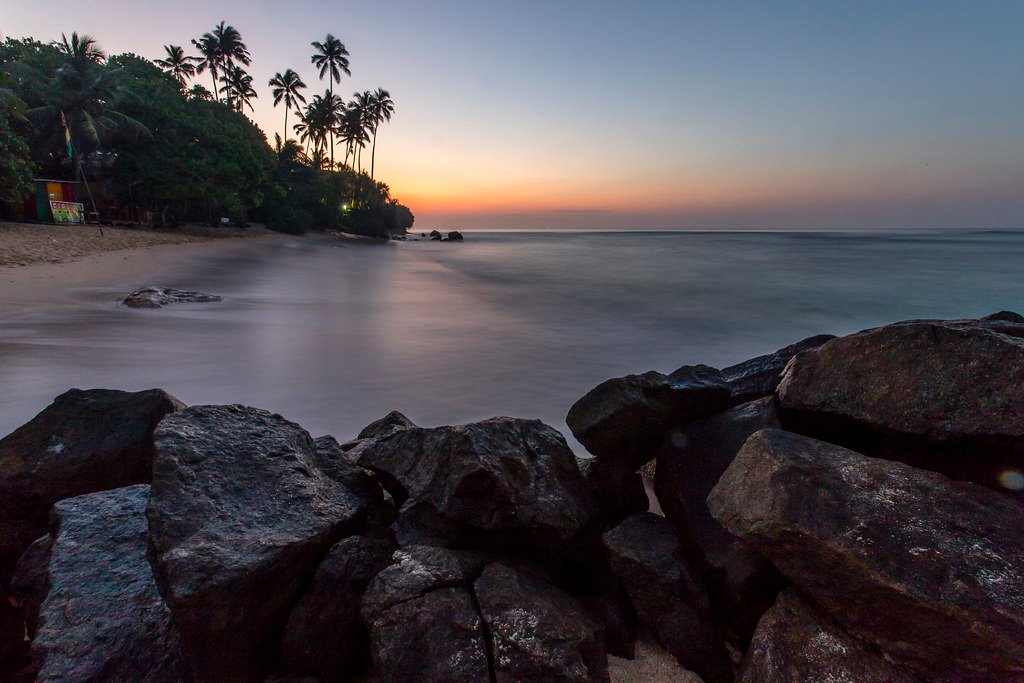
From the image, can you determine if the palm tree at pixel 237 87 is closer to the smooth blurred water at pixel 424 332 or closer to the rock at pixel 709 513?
the smooth blurred water at pixel 424 332

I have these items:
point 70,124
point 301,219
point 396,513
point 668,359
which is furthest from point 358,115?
point 396,513

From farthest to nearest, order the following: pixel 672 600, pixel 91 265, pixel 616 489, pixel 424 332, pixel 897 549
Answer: pixel 91 265, pixel 424 332, pixel 616 489, pixel 672 600, pixel 897 549

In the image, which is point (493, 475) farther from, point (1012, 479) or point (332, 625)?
point (1012, 479)

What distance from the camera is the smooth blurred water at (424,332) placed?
28.3ft

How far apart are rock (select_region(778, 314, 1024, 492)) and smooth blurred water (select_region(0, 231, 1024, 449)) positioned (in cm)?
480

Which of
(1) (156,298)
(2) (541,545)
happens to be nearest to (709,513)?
(2) (541,545)

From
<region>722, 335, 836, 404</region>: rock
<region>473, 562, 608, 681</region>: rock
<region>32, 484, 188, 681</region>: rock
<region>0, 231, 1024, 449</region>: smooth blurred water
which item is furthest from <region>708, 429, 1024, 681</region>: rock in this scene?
<region>0, 231, 1024, 449</region>: smooth blurred water

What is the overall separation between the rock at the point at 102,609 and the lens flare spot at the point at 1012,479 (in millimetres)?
3668

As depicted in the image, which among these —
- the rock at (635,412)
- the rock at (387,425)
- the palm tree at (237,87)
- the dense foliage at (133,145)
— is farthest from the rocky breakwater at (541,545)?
the palm tree at (237,87)

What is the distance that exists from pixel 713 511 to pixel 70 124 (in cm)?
4322

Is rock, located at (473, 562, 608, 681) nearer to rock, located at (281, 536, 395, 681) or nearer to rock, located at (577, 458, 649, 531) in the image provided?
rock, located at (281, 536, 395, 681)

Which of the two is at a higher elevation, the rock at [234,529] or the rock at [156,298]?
the rock at [234,529]

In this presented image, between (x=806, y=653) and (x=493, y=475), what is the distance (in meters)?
1.50

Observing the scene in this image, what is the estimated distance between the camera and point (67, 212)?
31656 millimetres
